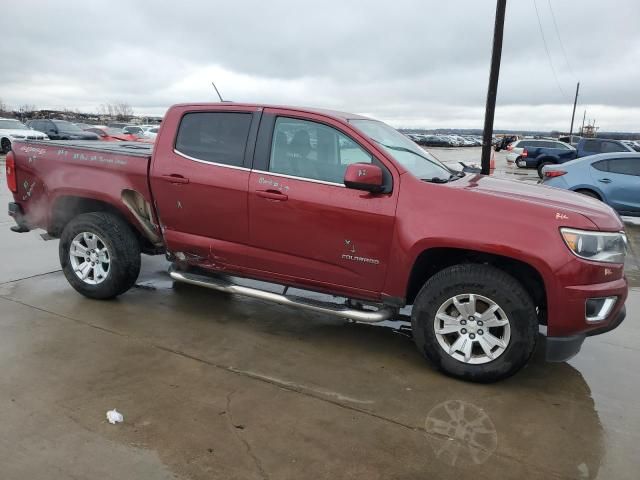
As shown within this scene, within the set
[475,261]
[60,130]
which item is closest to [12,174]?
[475,261]

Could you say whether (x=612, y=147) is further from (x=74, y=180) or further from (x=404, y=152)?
(x=74, y=180)

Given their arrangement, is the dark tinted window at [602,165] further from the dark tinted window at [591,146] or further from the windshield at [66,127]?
the windshield at [66,127]


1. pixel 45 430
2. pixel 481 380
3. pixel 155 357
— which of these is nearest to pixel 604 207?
pixel 481 380

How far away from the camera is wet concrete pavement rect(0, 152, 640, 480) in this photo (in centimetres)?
279

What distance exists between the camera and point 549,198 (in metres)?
3.80

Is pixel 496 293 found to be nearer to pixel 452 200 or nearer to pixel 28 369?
pixel 452 200

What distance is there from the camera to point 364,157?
13.0 ft

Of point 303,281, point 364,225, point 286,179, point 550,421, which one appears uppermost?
point 286,179

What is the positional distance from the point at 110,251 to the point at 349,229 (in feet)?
7.50

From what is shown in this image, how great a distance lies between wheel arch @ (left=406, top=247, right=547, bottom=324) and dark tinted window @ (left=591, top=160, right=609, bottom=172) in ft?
23.7

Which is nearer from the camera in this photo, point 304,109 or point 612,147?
point 304,109

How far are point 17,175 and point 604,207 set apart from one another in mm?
5260

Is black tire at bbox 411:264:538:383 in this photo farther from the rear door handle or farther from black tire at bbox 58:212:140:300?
black tire at bbox 58:212:140:300

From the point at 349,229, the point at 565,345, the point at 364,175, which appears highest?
the point at 364,175
